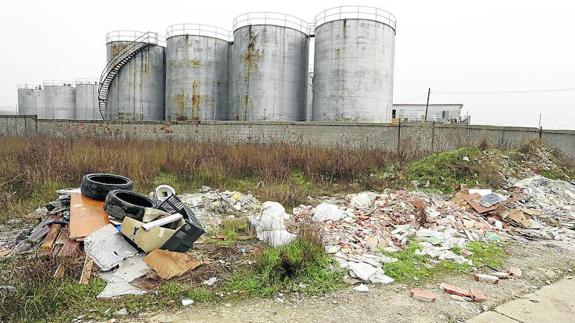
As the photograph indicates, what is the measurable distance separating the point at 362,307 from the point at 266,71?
52.6 ft

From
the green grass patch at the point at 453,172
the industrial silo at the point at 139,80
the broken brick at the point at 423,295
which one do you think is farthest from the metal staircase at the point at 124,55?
the broken brick at the point at 423,295

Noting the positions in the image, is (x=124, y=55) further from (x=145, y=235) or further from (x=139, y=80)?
(x=145, y=235)

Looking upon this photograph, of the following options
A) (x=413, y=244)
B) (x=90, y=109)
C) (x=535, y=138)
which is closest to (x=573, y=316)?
(x=413, y=244)

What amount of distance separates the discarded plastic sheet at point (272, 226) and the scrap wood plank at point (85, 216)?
6.32 feet

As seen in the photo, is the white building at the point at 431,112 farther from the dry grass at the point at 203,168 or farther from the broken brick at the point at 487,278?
the broken brick at the point at 487,278

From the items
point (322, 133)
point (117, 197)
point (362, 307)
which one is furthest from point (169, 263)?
point (322, 133)

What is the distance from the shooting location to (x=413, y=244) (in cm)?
475

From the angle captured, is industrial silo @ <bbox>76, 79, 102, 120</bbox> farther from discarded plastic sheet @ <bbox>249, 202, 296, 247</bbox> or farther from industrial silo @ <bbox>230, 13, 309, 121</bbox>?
discarded plastic sheet @ <bbox>249, 202, 296, 247</bbox>

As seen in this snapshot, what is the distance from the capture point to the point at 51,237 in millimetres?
4238

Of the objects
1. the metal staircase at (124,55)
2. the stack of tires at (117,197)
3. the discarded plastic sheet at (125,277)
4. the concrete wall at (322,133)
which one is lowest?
the discarded plastic sheet at (125,277)

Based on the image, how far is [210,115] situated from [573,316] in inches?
722

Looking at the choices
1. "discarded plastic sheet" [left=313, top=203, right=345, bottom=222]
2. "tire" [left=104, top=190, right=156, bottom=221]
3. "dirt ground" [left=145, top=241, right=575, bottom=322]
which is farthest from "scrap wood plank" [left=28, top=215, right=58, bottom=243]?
"discarded plastic sheet" [left=313, top=203, right=345, bottom=222]

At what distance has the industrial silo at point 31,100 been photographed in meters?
36.9

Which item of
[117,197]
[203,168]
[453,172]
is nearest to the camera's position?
[117,197]
